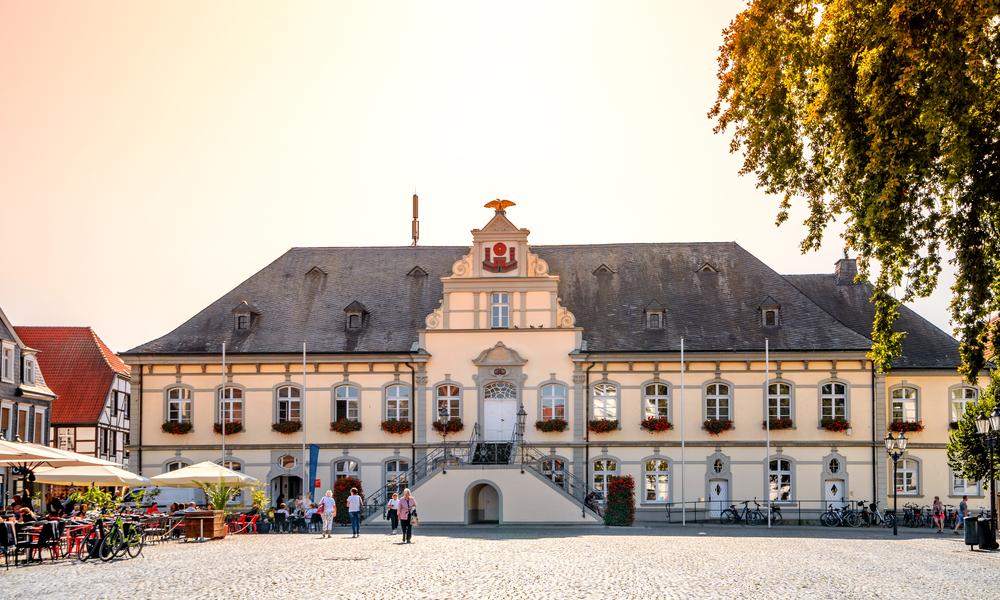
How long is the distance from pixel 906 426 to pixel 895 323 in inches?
197

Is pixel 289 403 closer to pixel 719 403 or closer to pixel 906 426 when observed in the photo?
pixel 719 403

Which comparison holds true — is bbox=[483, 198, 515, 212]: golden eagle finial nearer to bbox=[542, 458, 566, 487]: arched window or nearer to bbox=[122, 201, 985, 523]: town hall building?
bbox=[122, 201, 985, 523]: town hall building

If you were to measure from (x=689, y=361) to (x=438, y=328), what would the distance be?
350 inches

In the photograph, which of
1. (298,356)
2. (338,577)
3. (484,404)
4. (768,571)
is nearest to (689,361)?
(484,404)

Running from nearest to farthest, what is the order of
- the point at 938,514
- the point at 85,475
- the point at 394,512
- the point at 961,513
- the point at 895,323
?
the point at 85,475, the point at 394,512, the point at 938,514, the point at 961,513, the point at 895,323

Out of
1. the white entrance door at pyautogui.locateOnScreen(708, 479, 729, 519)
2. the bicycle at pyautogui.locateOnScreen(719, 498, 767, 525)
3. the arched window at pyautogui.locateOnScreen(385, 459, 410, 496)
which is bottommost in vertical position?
the bicycle at pyautogui.locateOnScreen(719, 498, 767, 525)

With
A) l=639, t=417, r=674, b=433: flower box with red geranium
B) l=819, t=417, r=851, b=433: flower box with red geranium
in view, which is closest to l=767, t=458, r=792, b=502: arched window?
l=819, t=417, r=851, b=433: flower box with red geranium

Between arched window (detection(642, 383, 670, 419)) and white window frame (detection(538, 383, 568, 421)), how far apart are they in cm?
283

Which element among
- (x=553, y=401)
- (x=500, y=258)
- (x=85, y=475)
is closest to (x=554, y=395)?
(x=553, y=401)

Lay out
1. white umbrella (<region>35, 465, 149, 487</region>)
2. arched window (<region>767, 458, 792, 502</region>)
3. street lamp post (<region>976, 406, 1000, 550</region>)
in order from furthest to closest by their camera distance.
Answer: arched window (<region>767, 458, 792, 502</region>)
white umbrella (<region>35, 465, 149, 487</region>)
street lamp post (<region>976, 406, 1000, 550</region>)

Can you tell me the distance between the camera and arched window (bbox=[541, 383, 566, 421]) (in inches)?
1729

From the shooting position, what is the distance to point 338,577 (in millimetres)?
19500

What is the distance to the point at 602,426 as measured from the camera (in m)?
43.2

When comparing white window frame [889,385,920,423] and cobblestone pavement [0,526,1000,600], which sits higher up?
white window frame [889,385,920,423]
